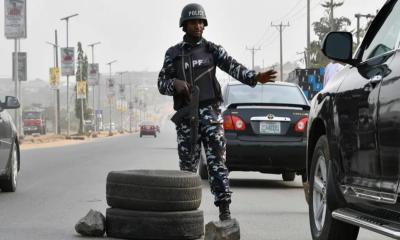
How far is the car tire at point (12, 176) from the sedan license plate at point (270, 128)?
354 centimetres

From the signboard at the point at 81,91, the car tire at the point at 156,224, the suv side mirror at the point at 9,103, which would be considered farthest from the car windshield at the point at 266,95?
the signboard at the point at 81,91

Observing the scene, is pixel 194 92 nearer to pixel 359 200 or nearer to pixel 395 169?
pixel 359 200

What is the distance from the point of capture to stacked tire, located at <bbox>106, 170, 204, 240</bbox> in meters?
7.68

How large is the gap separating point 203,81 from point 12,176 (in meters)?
5.78

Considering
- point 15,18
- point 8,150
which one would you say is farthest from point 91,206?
point 15,18

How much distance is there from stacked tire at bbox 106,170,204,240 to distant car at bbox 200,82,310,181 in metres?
5.92

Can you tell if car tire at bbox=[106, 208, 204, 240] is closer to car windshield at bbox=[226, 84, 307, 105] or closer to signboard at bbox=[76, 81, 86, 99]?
car windshield at bbox=[226, 84, 307, 105]

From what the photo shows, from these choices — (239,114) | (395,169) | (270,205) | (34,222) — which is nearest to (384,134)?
(395,169)

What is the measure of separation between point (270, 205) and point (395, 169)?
257 inches

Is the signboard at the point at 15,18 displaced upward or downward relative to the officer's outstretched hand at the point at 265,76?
upward

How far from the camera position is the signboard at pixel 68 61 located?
72688 mm

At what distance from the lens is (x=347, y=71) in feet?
22.0

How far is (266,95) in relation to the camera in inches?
570

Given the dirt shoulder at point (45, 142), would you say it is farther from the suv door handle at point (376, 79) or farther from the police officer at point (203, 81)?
the suv door handle at point (376, 79)
